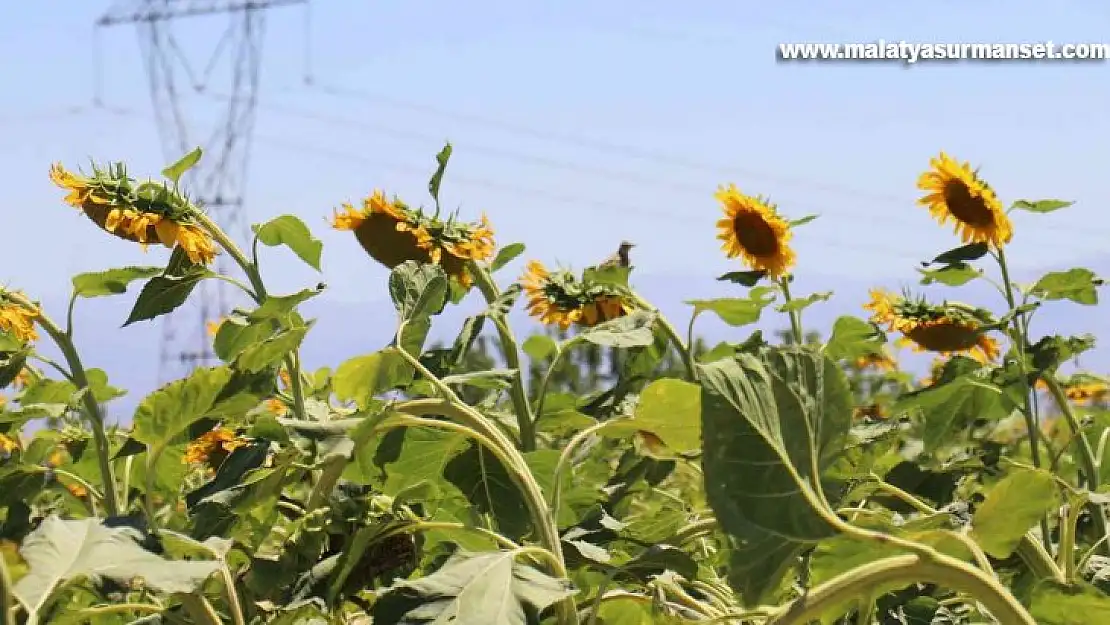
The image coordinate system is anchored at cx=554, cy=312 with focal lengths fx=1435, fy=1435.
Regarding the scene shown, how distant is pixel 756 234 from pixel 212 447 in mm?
791

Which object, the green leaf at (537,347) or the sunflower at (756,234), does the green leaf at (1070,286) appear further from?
the green leaf at (537,347)

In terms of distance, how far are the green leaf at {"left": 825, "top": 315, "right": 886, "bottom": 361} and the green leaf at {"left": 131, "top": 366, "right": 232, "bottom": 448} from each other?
33.4 inches

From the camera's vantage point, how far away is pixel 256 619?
94cm

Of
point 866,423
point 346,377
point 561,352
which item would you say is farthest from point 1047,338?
point 346,377

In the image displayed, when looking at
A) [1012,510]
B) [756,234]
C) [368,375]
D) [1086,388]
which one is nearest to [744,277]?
[756,234]

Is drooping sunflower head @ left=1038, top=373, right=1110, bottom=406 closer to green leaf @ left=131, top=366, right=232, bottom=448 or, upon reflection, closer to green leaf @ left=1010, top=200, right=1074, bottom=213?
green leaf @ left=1010, top=200, right=1074, bottom=213

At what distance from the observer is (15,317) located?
148 cm

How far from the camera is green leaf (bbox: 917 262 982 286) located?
1.76 metres

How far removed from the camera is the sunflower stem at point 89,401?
119 cm

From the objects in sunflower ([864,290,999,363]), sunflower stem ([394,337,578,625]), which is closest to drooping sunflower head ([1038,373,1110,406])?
sunflower ([864,290,999,363])

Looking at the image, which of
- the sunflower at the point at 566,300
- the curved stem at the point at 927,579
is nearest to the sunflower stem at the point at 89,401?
the sunflower at the point at 566,300

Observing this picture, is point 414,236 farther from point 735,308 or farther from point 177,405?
point 177,405

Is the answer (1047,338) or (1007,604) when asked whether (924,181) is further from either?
(1007,604)

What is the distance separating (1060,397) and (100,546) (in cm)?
135
